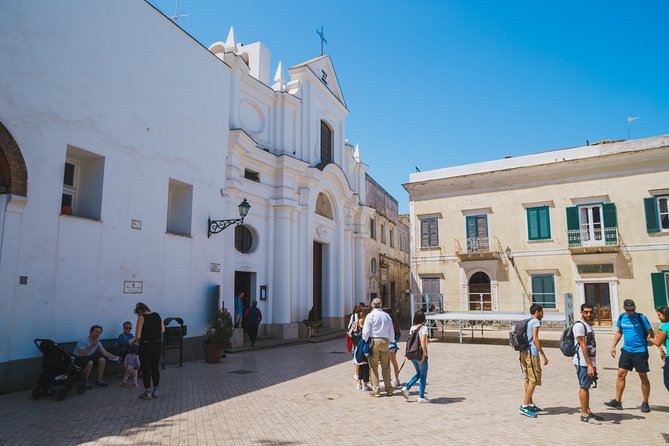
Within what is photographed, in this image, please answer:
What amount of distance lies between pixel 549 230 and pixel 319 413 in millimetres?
19284

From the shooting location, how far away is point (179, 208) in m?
14.0

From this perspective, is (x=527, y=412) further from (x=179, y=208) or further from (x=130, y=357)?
(x=179, y=208)

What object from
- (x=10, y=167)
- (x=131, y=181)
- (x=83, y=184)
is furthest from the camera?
(x=131, y=181)

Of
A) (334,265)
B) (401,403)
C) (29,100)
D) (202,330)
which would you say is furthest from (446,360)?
(29,100)

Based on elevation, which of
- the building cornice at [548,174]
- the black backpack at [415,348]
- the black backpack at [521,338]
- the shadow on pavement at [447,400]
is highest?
the building cornice at [548,174]

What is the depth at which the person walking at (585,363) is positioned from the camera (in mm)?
6875

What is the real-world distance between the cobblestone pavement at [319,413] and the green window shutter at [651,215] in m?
12.4

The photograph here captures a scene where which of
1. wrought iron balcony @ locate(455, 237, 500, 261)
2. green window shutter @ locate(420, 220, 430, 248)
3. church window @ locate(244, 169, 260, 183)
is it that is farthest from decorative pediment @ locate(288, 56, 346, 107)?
wrought iron balcony @ locate(455, 237, 500, 261)

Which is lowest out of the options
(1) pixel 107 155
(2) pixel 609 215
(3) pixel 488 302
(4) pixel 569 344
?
(4) pixel 569 344

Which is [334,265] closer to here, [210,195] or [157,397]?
[210,195]

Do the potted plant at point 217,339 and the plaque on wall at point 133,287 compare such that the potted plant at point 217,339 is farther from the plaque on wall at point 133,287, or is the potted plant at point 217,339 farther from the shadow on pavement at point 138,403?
the plaque on wall at point 133,287

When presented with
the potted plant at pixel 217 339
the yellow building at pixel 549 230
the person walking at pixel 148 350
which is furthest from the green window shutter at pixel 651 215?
the person walking at pixel 148 350

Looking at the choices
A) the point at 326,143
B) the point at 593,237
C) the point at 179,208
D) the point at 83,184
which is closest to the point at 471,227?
the point at 593,237

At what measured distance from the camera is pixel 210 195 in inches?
579
